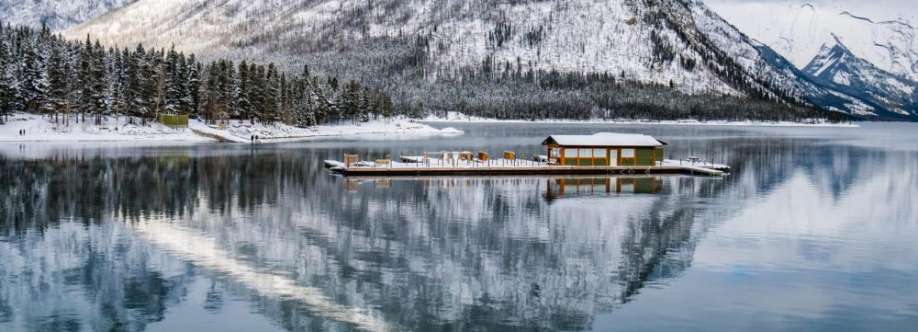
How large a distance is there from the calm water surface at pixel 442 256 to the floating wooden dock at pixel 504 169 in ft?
28.4

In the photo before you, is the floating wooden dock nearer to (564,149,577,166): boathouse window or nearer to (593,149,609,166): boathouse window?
(593,149,609,166): boathouse window

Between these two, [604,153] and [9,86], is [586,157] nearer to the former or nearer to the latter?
[604,153]

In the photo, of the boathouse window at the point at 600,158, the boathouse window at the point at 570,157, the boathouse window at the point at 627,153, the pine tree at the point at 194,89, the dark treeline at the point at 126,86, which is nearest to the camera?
the boathouse window at the point at 570,157

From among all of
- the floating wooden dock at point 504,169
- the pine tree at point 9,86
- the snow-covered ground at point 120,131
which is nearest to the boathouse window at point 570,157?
the floating wooden dock at point 504,169

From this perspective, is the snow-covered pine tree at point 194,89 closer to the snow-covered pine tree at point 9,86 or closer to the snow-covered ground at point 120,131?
→ the snow-covered ground at point 120,131

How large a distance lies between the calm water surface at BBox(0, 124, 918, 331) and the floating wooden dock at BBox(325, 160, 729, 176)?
8650 mm

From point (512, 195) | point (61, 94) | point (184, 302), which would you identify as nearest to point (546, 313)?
point (184, 302)

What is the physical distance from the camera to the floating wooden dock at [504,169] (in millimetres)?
81562

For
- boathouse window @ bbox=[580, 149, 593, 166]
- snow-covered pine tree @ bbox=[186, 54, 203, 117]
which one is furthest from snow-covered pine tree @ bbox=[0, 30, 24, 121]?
boathouse window @ bbox=[580, 149, 593, 166]

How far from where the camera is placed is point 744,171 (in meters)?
92.3

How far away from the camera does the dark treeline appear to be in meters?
132

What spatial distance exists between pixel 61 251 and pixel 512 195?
1362 inches

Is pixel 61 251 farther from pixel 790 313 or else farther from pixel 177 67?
pixel 177 67

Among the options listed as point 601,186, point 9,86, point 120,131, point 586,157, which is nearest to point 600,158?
point 586,157
